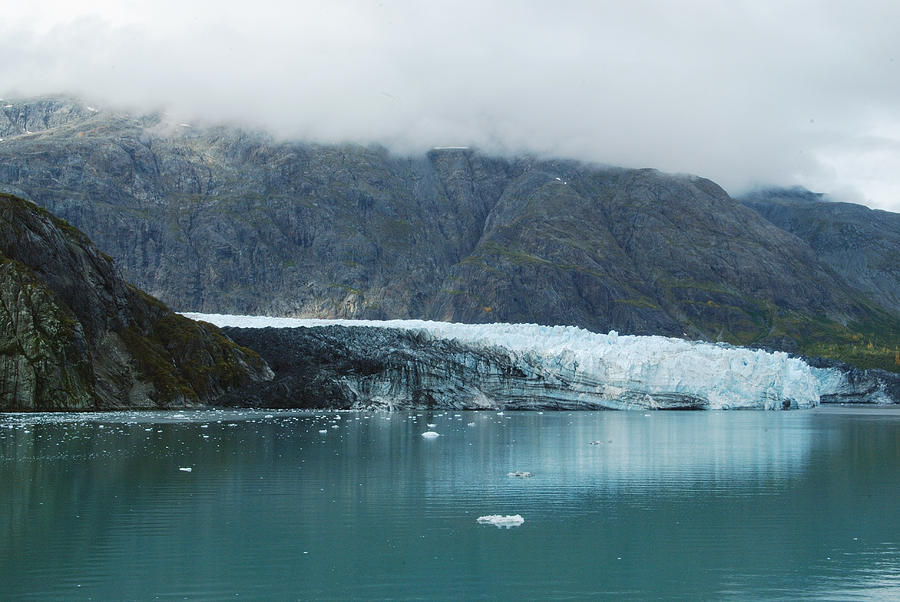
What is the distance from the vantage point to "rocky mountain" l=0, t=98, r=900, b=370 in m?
165

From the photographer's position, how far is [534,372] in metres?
66.2

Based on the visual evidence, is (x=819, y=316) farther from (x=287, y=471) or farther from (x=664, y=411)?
(x=287, y=471)

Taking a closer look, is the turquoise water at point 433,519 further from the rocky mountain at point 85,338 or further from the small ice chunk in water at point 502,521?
the rocky mountain at point 85,338

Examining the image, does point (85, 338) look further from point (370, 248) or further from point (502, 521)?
point (370, 248)

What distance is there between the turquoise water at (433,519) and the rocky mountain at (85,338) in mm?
18851

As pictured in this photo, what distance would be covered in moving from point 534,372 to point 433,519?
48.2 m

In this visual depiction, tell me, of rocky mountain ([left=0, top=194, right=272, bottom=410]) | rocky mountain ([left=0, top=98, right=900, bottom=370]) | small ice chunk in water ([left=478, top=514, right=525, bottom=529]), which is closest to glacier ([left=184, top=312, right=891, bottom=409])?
rocky mountain ([left=0, top=194, right=272, bottom=410])

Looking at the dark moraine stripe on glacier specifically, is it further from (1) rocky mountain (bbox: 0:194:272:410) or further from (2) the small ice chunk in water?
(2) the small ice chunk in water

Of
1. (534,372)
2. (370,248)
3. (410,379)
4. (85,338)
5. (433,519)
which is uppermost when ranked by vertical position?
(370,248)

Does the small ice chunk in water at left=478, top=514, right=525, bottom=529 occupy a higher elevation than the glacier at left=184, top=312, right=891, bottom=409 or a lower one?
lower

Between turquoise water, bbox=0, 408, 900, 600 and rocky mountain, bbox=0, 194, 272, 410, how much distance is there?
61.8 feet

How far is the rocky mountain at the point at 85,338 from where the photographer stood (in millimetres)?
53219

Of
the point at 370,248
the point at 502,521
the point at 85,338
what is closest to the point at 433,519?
the point at 502,521

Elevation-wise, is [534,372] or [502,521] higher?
[534,372]
